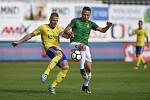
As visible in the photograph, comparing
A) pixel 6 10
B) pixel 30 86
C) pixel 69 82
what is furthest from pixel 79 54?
pixel 6 10

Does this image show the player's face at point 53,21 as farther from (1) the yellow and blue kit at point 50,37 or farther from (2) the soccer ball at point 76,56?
(2) the soccer ball at point 76,56

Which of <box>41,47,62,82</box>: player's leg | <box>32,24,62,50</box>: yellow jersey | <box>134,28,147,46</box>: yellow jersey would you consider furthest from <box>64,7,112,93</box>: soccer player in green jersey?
<box>134,28,147,46</box>: yellow jersey

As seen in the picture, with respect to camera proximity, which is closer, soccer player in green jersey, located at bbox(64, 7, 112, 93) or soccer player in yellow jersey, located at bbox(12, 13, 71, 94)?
soccer player in yellow jersey, located at bbox(12, 13, 71, 94)

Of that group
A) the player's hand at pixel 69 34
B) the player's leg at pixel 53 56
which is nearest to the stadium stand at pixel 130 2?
the player's hand at pixel 69 34

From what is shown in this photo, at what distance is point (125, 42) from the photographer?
135ft

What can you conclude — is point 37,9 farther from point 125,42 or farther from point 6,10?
point 125,42

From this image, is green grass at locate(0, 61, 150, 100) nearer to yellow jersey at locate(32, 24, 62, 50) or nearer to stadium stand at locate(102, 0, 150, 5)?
yellow jersey at locate(32, 24, 62, 50)

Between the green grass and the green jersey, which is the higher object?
the green jersey

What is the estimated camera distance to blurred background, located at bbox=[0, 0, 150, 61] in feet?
123

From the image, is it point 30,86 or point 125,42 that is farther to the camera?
point 125,42

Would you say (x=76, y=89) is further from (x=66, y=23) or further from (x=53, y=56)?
(x=66, y=23)

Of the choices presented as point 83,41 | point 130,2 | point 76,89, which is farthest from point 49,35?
point 130,2

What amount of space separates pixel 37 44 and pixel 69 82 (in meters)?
16.8

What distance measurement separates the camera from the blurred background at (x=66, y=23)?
37375 millimetres
